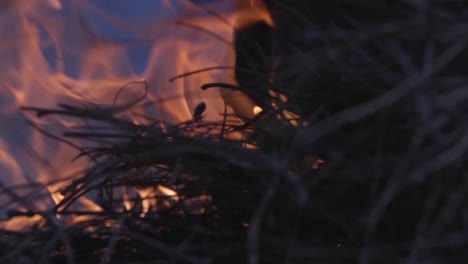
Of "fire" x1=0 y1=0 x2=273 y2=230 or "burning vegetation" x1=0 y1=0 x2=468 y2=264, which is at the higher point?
"fire" x1=0 y1=0 x2=273 y2=230

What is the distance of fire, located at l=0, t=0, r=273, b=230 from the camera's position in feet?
3.40

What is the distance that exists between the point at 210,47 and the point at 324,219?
602 mm

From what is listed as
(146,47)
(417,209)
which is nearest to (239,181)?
(417,209)

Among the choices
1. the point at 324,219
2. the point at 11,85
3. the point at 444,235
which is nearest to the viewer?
the point at 444,235

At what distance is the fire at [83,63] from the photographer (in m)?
1.04

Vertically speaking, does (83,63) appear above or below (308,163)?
above

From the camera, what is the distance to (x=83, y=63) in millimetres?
1058

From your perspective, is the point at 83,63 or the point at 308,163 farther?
the point at 83,63

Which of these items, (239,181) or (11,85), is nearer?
(239,181)

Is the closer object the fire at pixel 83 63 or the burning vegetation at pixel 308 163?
the burning vegetation at pixel 308 163

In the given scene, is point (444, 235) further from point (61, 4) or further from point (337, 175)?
point (61, 4)

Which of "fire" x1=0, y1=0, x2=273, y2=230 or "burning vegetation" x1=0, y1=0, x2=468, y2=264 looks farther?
"fire" x1=0, y1=0, x2=273, y2=230

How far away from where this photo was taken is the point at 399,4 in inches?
20.9

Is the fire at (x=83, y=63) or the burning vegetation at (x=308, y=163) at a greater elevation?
the fire at (x=83, y=63)
